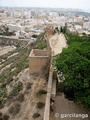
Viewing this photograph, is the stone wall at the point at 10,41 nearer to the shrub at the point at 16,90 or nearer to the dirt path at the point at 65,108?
the shrub at the point at 16,90

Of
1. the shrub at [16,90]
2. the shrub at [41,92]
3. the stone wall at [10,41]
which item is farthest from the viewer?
the stone wall at [10,41]

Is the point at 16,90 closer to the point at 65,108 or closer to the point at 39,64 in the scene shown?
the point at 39,64

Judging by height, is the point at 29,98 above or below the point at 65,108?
below

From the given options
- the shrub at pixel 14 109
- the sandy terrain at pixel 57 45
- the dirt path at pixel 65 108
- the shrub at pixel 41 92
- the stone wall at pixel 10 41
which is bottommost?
the stone wall at pixel 10 41

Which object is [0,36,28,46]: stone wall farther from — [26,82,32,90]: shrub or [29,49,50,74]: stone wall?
[26,82,32,90]: shrub

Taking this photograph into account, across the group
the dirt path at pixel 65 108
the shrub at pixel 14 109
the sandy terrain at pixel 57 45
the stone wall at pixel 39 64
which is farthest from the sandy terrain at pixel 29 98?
the sandy terrain at pixel 57 45

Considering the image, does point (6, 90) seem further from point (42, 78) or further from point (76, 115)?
point (76, 115)

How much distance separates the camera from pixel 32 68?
8.35 metres

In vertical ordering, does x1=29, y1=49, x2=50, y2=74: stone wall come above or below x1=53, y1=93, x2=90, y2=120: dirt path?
above

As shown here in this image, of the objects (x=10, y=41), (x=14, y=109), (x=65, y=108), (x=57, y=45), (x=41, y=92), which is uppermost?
(x=57, y=45)

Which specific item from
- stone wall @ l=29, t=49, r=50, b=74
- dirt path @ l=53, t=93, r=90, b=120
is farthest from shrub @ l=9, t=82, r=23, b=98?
dirt path @ l=53, t=93, r=90, b=120

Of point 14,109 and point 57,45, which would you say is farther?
point 57,45

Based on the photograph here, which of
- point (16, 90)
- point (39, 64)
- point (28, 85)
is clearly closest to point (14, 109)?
point (16, 90)

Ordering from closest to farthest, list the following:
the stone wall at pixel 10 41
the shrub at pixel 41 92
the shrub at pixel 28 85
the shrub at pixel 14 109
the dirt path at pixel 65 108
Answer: the dirt path at pixel 65 108
the shrub at pixel 14 109
the shrub at pixel 41 92
the shrub at pixel 28 85
the stone wall at pixel 10 41
